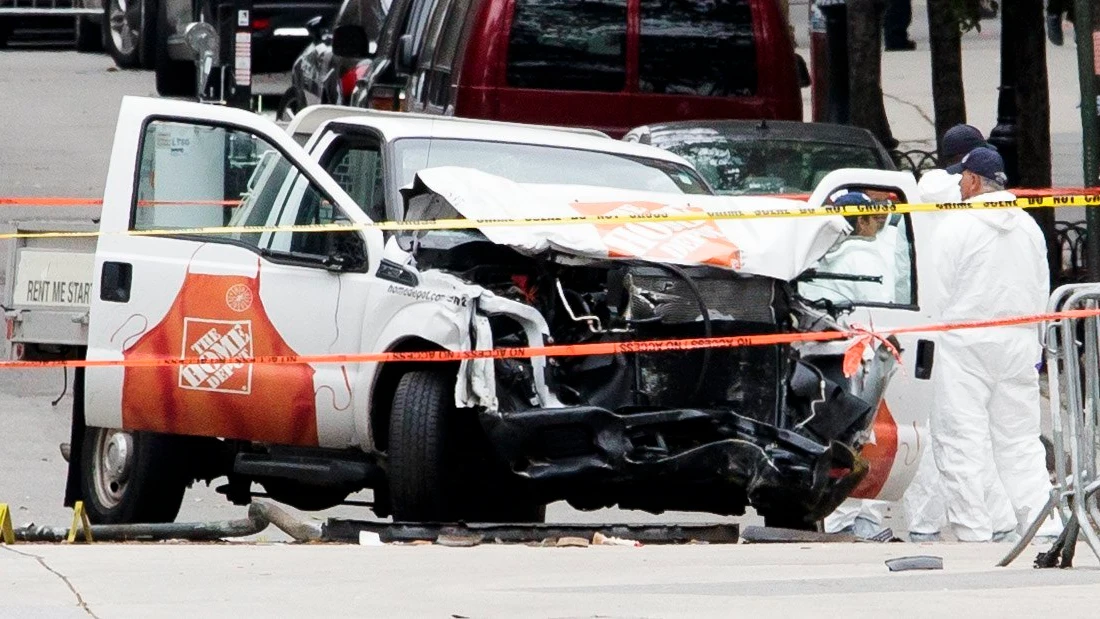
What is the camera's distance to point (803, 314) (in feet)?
26.4

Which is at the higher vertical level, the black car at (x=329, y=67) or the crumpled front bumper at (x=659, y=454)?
the black car at (x=329, y=67)

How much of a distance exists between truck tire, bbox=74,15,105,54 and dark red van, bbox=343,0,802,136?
570 inches

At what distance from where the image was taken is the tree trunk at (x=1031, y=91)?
1559 centimetres

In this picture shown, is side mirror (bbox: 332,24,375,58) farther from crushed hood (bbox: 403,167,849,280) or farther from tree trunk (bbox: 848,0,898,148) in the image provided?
crushed hood (bbox: 403,167,849,280)

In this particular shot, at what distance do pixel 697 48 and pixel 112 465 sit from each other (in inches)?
Answer: 210

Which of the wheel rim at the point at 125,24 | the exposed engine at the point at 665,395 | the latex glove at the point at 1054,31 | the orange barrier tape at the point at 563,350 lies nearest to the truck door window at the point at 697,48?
the orange barrier tape at the point at 563,350

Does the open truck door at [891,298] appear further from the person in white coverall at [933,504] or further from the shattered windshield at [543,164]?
the shattered windshield at [543,164]

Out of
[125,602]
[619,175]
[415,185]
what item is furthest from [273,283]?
[125,602]

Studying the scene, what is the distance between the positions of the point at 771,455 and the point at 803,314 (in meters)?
0.64

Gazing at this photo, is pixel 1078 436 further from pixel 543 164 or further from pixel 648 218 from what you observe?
pixel 543 164

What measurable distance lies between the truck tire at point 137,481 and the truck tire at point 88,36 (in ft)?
60.8

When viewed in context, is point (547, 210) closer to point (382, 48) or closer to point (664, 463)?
point (664, 463)

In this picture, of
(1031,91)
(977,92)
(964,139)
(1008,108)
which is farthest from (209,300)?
(977,92)

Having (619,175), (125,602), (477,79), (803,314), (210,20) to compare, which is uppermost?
(210,20)
